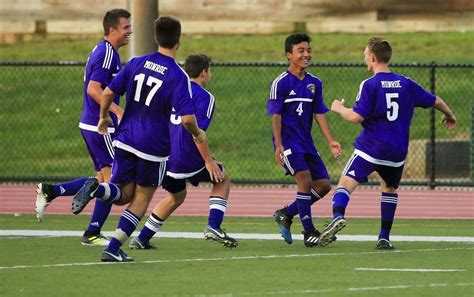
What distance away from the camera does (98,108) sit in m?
14.8

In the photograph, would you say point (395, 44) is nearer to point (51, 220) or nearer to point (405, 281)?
point (51, 220)

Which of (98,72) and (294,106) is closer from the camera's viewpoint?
(98,72)

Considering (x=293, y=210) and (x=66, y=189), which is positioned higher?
(x=66, y=189)

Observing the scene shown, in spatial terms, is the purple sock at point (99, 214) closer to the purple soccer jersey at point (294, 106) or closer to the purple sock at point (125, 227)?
the purple sock at point (125, 227)

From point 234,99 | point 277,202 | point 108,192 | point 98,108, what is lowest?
point 234,99

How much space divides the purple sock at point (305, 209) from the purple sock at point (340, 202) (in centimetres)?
66

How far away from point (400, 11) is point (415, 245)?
2767cm

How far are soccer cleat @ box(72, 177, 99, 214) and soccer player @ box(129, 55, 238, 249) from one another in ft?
4.86

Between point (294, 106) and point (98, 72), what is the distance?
193cm

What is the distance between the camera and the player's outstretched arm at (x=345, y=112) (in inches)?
548

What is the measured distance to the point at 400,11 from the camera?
42.0 m

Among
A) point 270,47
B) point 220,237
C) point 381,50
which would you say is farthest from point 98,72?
point 270,47

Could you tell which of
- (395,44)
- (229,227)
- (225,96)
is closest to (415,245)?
(229,227)

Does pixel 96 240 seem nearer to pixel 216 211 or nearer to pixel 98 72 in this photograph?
pixel 216 211
